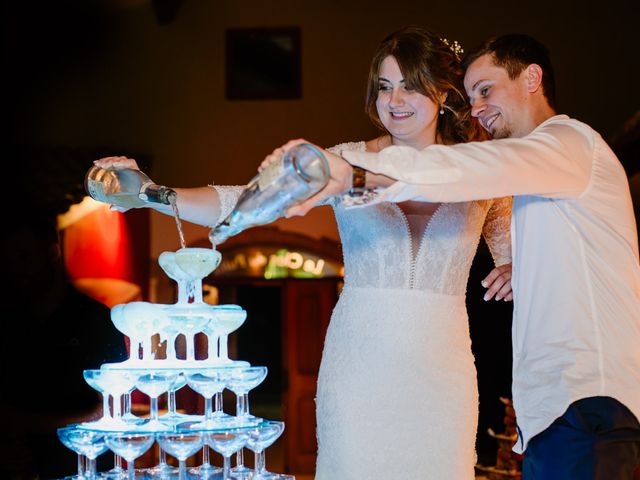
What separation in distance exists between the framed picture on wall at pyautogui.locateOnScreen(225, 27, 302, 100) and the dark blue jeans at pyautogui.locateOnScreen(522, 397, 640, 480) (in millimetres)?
8570

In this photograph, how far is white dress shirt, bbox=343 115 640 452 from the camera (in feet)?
5.81

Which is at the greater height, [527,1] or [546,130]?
[527,1]

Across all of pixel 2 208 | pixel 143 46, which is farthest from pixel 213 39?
pixel 2 208

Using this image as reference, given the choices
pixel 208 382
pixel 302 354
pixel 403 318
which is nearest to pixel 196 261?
pixel 208 382

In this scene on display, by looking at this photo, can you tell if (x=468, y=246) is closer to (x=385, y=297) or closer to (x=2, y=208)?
(x=385, y=297)

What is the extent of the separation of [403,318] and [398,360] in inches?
4.3

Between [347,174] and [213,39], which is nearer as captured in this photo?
[347,174]

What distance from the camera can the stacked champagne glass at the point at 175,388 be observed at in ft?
6.77

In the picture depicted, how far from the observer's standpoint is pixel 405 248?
8.43 ft

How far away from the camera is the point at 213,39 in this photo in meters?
10.1

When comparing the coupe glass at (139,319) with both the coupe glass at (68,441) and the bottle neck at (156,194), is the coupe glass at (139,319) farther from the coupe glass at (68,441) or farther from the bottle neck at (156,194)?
the bottle neck at (156,194)

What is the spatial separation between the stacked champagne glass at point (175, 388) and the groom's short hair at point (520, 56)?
2.52 feet

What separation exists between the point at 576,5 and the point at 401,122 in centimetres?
803

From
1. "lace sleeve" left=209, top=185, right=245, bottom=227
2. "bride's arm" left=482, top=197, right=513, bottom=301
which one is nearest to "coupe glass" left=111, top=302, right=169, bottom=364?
"lace sleeve" left=209, top=185, right=245, bottom=227
